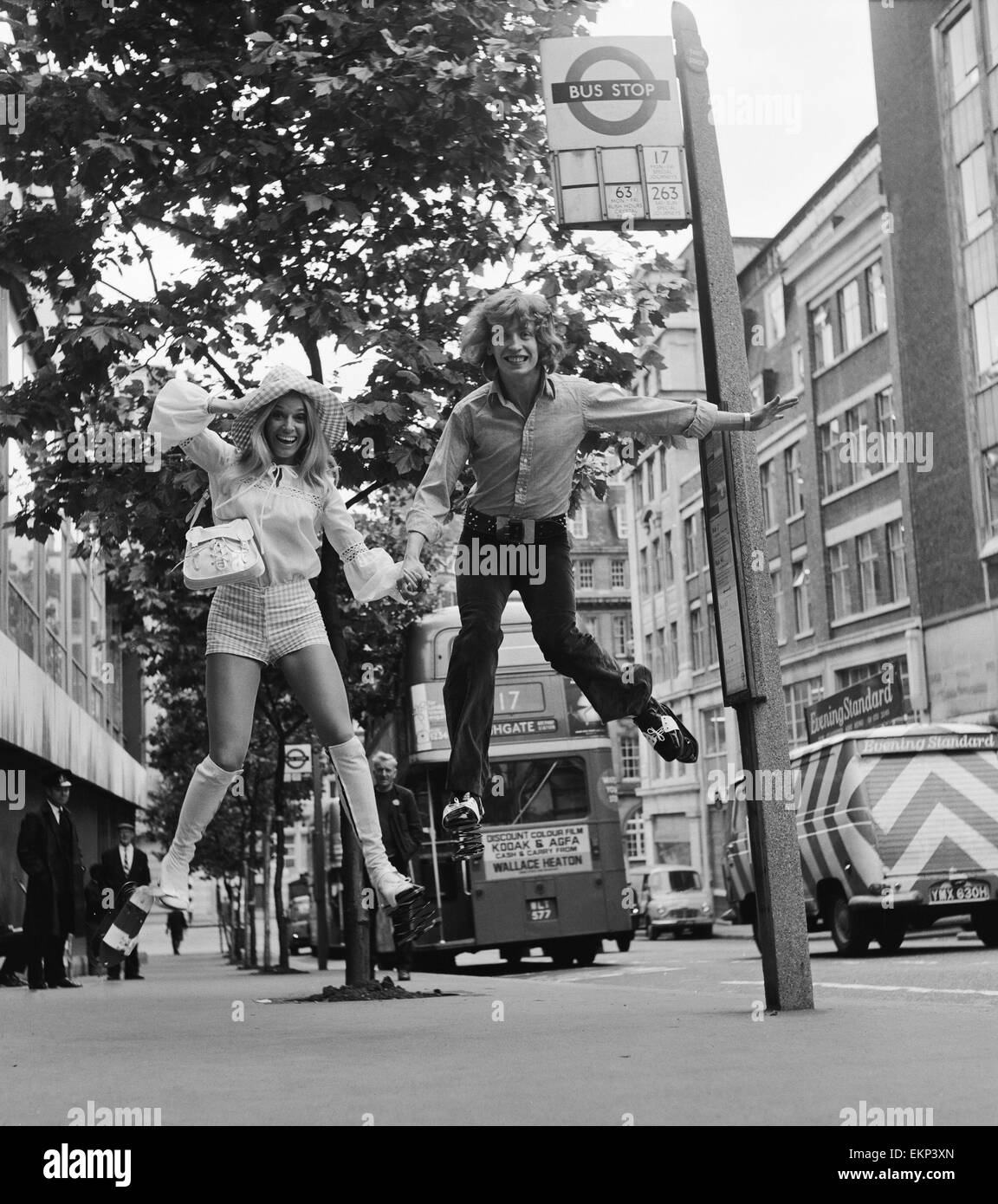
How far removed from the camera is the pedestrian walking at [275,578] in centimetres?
673

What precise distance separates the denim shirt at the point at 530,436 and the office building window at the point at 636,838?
63064mm

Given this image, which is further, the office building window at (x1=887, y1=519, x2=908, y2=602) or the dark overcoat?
the office building window at (x1=887, y1=519, x2=908, y2=602)

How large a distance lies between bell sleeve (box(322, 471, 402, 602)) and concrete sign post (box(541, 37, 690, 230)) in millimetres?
1946

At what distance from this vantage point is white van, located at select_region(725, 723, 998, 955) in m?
18.5

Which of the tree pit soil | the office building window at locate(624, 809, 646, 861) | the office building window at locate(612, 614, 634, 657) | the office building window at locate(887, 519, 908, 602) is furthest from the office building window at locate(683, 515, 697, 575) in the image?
the tree pit soil

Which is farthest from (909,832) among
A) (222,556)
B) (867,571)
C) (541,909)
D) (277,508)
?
(867,571)

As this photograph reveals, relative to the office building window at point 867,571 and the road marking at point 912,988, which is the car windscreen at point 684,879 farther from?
the road marking at point 912,988

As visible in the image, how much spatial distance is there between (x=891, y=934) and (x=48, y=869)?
9821mm

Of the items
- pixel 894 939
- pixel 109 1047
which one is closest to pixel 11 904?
pixel 894 939

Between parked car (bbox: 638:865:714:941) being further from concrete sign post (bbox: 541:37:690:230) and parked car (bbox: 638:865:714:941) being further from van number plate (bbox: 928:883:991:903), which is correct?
concrete sign post (bbox: 541:37:690:230)

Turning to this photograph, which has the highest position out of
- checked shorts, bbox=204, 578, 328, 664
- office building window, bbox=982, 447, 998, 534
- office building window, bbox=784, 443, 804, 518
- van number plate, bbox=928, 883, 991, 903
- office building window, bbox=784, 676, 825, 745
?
office building window, bbox=784, 443, 804, 518

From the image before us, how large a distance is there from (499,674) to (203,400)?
46.0 feet

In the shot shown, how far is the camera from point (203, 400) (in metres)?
6.77

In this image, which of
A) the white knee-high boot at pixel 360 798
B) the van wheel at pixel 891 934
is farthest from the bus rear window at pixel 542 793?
the white knee-high boot at pixel 360 798
